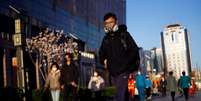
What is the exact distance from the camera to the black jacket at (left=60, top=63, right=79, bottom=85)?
13281mm

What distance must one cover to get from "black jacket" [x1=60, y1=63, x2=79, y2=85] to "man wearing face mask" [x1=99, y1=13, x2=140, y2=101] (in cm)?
603

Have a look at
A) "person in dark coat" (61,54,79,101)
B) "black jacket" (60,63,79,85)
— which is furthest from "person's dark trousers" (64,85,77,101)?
"black jacket" (60,63,79,85)

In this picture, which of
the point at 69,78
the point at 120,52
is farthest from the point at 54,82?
the point at 120,52

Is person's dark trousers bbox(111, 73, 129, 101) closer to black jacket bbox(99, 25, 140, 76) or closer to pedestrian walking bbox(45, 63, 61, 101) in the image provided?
black jacket bbox(99, 25, 140, 76)

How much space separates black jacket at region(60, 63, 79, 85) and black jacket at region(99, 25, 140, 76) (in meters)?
6.03

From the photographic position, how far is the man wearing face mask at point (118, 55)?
709 centimetres

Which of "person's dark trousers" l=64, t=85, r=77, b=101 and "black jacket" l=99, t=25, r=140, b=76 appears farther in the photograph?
"person's dark trousers" l=64, t=85, r=77, b=101

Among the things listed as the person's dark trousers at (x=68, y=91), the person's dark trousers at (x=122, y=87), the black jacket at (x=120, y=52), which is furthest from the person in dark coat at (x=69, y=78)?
the person's dark trousers at (x=122, y=87)

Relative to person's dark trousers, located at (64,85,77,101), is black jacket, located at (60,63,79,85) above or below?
above

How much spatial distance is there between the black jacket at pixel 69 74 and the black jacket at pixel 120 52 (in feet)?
19.8

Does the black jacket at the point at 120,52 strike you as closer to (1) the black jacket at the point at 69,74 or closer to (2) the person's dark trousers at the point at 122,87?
(2) the person's dark trousers at the point at 122,87

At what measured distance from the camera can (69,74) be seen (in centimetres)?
1327

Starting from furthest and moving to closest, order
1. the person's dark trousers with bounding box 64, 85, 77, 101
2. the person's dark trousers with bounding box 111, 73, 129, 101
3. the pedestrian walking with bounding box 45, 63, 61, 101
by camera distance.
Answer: the pedestrian walking with bounding box 45, 63, 61, 101 → the person's dark trousers with bounding box 64, 85, 77, 101 → the person's dark trousers with bounding box 111, 73, 129, 101

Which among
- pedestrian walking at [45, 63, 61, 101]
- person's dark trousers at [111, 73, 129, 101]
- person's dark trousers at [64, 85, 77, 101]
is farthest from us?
pedestrian walking at [45, 63, 61, 101]
